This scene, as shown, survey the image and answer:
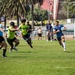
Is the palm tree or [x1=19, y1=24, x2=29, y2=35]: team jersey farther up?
[x1=19, y1=24, x2=29, y2=35]: team jersey

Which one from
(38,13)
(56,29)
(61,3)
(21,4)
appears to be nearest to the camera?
(56,29)

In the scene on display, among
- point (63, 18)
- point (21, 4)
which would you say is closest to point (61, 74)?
point (21, 4)

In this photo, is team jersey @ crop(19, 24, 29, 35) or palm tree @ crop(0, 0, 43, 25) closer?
team jersey @ crop(19, 24, 29, 35)

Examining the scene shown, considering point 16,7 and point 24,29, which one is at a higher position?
point 24,29

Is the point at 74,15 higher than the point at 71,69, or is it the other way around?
the point at 71,69

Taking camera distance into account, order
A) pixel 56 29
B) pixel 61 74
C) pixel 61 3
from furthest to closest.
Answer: pixel 61 3 → pixel 56 29 → pixel 61 74

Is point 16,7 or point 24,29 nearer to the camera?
point 24,29

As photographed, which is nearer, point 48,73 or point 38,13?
point 48,73

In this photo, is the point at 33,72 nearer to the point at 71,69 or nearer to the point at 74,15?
the point at 71,69

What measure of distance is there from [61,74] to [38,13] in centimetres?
9969

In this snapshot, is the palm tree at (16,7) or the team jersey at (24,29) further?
the palm tree at (16,7)

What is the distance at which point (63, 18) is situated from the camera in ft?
394

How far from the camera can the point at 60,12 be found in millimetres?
120938

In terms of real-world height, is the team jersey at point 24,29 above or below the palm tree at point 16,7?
above
